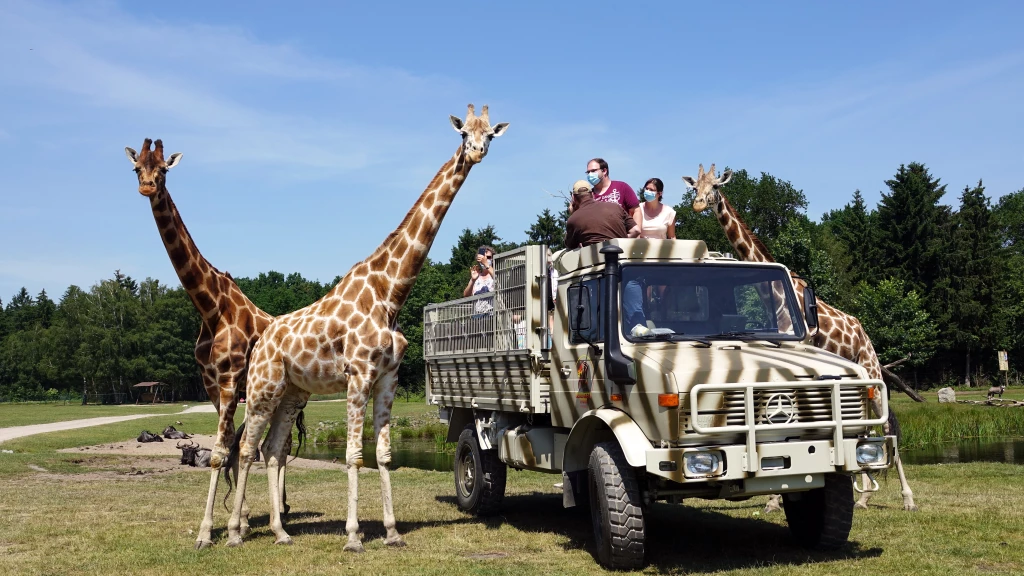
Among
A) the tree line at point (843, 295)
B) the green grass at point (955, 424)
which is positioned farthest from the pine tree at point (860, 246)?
the green grass at point (955, 424)

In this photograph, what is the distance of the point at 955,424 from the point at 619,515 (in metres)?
23.9

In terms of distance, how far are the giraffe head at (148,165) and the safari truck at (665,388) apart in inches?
158

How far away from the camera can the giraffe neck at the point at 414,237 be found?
10.0 m

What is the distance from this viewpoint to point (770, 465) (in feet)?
→ 23.4

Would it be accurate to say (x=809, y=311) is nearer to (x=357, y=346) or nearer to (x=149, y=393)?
(x=357, y=346)

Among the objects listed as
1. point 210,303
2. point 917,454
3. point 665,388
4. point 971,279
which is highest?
point 971,279

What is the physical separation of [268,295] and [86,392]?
4433cm

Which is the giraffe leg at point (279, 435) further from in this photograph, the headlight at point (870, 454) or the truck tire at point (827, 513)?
the headlight at point (870, 454)

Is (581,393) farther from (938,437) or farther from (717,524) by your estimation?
(938,437)

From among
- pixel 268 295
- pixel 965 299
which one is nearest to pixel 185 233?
pixel 965 299

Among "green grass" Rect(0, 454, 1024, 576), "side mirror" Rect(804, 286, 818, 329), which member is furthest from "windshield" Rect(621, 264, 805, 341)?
"green grass" Rect(0, 454, 1024, 576)

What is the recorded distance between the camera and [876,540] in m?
8.74

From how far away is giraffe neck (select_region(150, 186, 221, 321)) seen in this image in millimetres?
10672

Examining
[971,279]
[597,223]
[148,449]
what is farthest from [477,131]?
[971,279]
